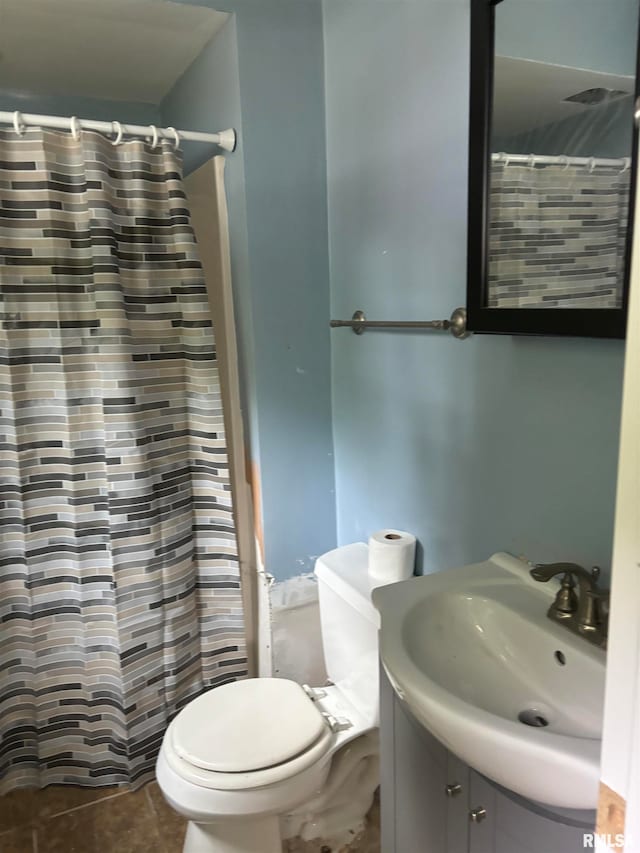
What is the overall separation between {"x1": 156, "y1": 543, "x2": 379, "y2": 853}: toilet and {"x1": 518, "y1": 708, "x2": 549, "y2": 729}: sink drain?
519 millimetres

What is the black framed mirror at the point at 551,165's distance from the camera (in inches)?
40.0

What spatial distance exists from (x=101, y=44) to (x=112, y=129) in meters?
0.47

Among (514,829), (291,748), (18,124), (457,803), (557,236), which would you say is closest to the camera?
(514,829)

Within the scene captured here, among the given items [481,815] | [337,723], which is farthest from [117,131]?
[481,815]

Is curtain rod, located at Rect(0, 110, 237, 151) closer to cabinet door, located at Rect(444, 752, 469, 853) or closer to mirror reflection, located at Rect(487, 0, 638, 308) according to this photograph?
mirror reflection, located at Rect(487, 0, 638, 308)

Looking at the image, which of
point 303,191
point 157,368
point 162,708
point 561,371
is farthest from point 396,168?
point 162,708

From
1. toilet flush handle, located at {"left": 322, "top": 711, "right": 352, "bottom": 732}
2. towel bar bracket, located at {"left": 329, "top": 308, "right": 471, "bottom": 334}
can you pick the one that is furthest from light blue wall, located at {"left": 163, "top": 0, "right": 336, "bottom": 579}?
toilet flush handle, located at {"left": 322, "top": 711, "right": 352, "bottom": 732}

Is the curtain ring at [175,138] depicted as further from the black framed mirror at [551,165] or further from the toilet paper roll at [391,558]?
the toilet paper roll at [391,558]

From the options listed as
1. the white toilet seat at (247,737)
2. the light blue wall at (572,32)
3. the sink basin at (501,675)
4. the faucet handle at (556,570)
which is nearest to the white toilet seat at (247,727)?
the white toilet seat at (247,737)

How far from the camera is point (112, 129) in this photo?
177 centimetres

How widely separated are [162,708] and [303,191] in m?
1.66

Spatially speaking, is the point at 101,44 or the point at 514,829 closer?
the point at 514,829

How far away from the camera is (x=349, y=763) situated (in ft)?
5.76

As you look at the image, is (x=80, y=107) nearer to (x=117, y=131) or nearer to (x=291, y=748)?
(x=117, y=131)
